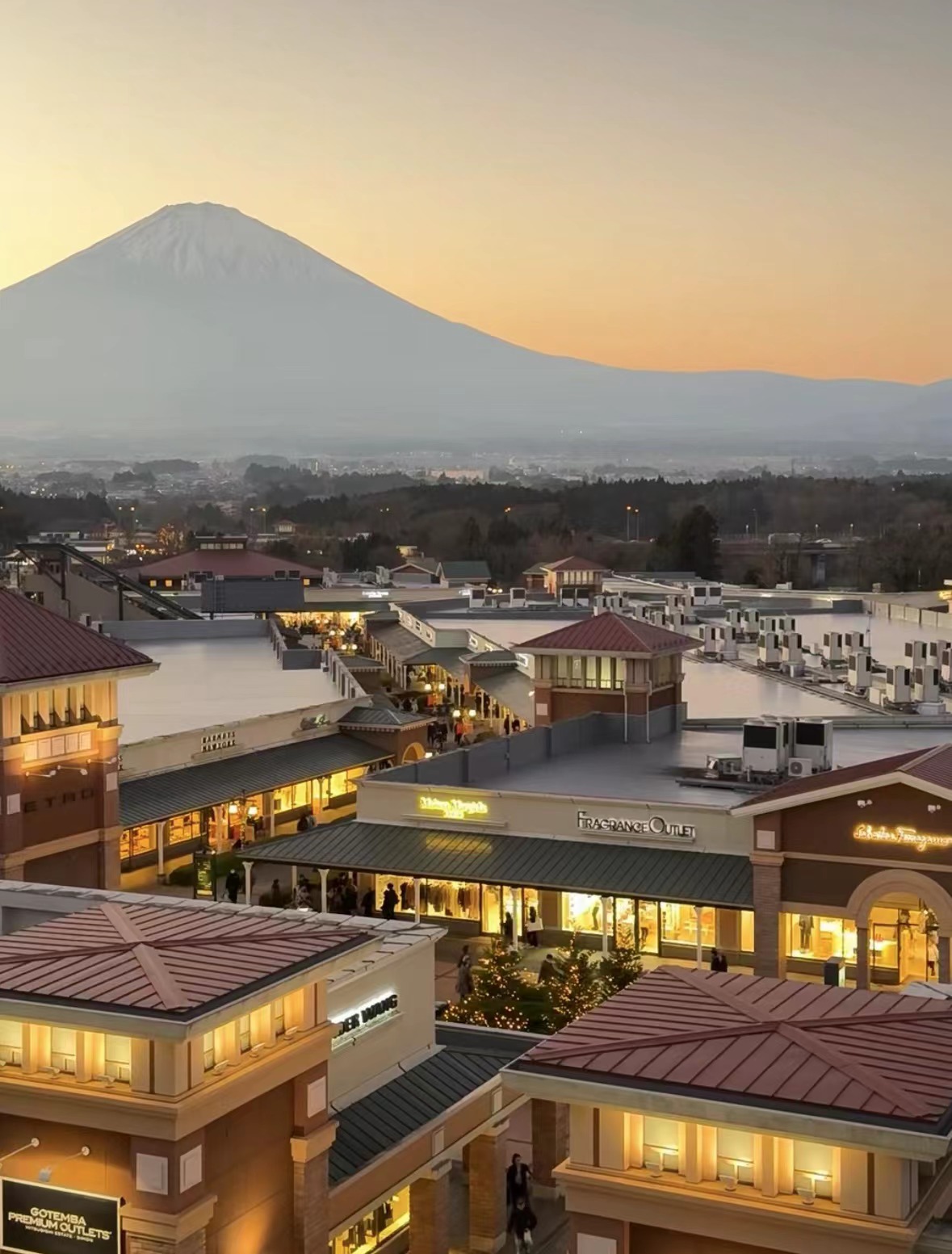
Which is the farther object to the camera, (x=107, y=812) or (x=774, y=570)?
(x=774, y=570)

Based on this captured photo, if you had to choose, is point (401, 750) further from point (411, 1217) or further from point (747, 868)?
point (411, 1217)

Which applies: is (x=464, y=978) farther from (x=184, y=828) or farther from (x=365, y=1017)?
(x=184, y=828)

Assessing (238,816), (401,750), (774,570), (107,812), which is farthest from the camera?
(774,570)

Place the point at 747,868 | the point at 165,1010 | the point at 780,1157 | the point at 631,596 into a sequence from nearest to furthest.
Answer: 1. the point at 780,1157
2. the point at 165,1010
3. the point at 747,868
4. the point at 631,596

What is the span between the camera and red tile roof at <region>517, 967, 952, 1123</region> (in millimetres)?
17281

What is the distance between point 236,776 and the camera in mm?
53500

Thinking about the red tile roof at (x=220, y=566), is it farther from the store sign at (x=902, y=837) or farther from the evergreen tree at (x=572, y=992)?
the evergreen tree at (x=572, y=992)

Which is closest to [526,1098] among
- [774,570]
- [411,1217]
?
[411,1217]

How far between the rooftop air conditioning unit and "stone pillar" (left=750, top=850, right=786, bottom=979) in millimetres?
6044

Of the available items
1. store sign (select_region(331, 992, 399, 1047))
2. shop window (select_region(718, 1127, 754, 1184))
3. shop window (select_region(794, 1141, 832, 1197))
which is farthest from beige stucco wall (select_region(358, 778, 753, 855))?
shop window (select_region(794, 1141, 832, 1197))

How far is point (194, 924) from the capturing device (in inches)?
924

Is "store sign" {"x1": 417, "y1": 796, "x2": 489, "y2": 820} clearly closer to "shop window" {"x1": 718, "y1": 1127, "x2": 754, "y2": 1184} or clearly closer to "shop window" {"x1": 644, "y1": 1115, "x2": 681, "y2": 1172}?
"shop window" {"x1": 644, "y1": 1115, "x2": 681, "y2": 1172}

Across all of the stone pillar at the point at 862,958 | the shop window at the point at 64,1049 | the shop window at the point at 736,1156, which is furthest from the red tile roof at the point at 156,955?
the stone pillar at the point at 862,958

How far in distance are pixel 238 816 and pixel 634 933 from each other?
1761cm
